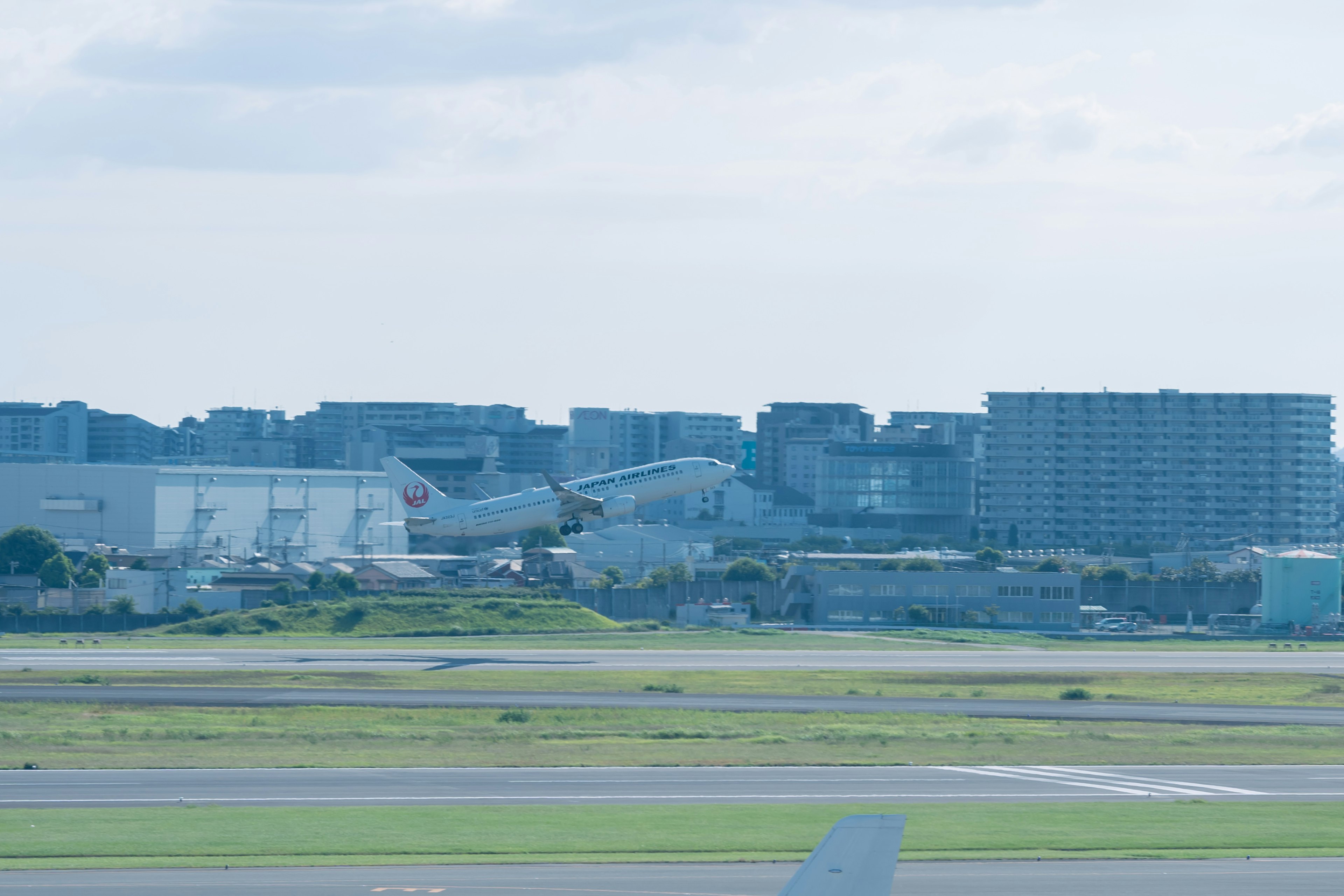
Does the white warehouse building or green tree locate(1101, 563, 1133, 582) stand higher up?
the white warehouse building

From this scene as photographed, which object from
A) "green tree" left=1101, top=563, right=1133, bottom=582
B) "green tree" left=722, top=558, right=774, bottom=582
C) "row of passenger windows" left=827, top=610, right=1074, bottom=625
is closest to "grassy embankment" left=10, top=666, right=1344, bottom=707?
"row of passenger windows" left=827, top=610, right=1074, bottom=625

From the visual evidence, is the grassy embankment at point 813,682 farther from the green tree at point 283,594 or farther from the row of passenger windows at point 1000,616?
the row of passenger windows at point 1000,616

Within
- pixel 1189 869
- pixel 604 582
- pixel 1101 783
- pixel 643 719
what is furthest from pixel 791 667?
pixel 604 582

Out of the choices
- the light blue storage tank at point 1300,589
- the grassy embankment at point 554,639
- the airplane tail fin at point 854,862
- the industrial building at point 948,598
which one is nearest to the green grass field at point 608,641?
the grassy embankment at point 554,639

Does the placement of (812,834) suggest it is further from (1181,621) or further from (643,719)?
(1181,621)

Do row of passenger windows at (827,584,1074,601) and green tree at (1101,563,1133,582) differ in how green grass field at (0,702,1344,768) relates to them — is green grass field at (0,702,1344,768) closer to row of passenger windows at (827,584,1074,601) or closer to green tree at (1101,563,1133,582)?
row of passenger windows at (827,584,1074,601)

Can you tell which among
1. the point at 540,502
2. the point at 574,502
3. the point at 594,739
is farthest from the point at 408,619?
the point at 594,739
